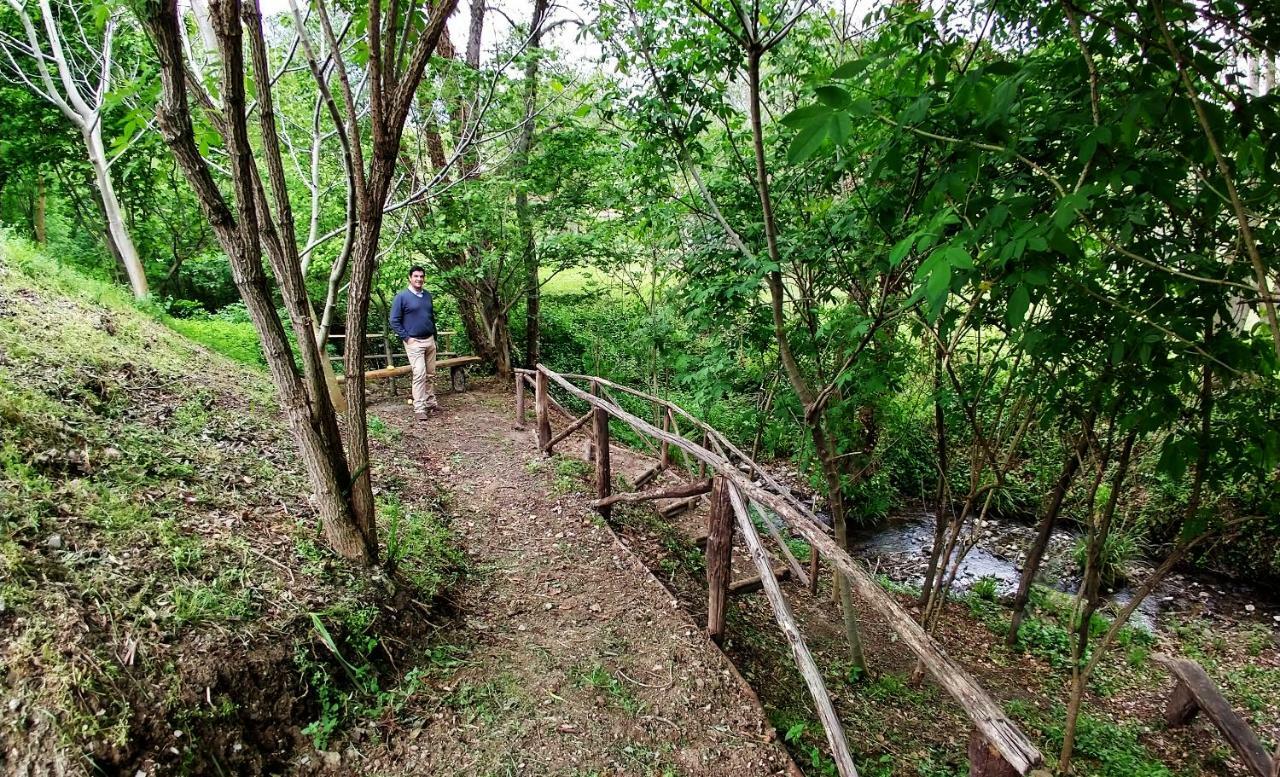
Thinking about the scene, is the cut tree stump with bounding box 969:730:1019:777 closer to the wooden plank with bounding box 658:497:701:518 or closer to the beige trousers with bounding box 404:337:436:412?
the wooden plank with bounding box 658:497:701:518

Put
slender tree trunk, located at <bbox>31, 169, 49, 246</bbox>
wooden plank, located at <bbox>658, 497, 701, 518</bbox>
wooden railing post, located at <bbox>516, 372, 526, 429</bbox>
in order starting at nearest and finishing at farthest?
1. wooden plank, located at <bbox>658, 497, 701, 518</bbox>
2. wooden railing post, located at <bbox>516, 372, 526, 429</bbox>
3. slender tree trunk, located at <bbox>31, 169, 49, 246</bbox>

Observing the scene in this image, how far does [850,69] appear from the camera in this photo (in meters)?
1.23

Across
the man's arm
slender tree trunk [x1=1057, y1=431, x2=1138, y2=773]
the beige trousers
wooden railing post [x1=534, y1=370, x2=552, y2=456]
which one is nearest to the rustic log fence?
wooden railing post [x1=534, y1=370, x2=552, y2=456]

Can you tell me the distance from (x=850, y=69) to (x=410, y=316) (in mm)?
7134

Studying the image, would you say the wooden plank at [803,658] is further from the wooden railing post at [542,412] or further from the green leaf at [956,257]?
the wooden railing post at [542,412]

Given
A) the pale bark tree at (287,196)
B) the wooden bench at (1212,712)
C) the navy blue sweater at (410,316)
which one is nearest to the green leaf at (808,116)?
the pale bark tree at (287,196)

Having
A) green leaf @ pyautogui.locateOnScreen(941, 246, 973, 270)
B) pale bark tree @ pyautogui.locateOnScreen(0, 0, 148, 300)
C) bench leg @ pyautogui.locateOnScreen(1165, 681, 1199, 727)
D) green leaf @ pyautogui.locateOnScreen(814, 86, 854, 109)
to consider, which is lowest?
bench leg @ pyautogui.locateOnScreen(1165, 681, 1199, 727)

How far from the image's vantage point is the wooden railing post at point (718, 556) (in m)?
3.37

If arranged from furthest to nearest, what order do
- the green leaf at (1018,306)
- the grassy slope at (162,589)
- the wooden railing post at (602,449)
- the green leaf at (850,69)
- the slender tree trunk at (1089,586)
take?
the wooden railing post at (602,449)
the slender tree trunk at (1089,586)
the grassy slope at (162,589)
the green leaf at (1018,306)
the green leaf at (850,69)

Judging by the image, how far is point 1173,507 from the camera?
640cm

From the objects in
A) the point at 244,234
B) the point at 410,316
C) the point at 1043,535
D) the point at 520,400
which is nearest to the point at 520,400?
the point at 520,400

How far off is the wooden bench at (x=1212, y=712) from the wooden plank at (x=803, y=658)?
2709 mm

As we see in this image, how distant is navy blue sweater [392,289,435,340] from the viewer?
7379 mm

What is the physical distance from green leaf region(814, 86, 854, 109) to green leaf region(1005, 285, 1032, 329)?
2.51 ft
